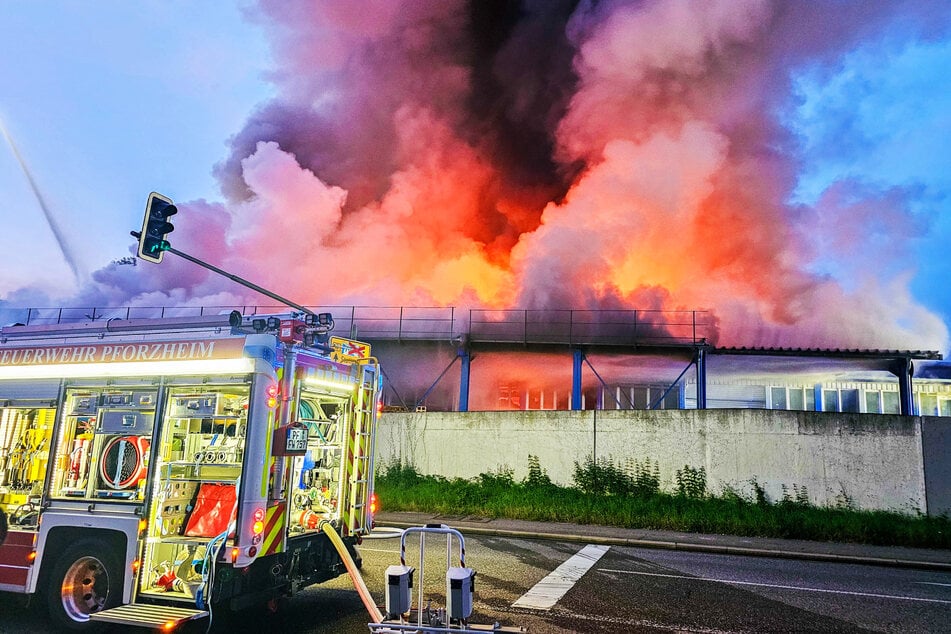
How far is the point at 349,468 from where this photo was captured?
7.83 metres

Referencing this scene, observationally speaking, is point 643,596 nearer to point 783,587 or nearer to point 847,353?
point 783,587

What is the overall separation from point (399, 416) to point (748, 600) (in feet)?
45.5

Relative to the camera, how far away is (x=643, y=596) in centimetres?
838

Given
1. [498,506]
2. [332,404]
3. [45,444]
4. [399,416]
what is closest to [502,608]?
[332,404]

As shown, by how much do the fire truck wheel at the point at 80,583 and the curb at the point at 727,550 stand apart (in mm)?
8960

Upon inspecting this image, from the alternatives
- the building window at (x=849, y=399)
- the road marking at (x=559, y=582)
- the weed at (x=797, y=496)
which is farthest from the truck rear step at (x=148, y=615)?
the building window at (x=849, y=399)

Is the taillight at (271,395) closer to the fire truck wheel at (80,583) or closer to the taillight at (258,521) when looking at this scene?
the taillight at (258,521)

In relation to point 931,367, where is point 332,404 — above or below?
below

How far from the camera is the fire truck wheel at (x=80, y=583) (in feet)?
21.2

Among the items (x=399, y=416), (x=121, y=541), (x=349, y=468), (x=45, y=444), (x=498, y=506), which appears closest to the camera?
(x=121, y=541)

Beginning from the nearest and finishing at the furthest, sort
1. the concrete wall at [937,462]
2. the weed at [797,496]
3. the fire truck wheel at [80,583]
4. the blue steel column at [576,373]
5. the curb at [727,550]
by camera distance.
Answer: the fire truck wheel at [80,583] < the curb at [727,550] < the concrete wall at [937,462] < the weed at [797,496] < the blue steel column at [576,373]

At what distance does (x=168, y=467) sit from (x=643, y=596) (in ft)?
19.6

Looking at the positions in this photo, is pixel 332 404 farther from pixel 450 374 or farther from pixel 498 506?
pixel 450 374

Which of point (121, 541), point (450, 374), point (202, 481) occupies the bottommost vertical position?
point (121, 541)
